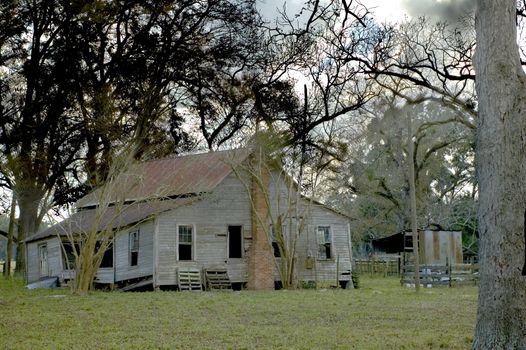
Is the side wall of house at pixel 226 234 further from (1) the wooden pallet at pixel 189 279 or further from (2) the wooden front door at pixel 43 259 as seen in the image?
(2) the wooden front door at pixel 43 259

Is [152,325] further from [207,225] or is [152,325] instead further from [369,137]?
[369,137]

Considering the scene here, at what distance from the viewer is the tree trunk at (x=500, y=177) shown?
24.7 ft

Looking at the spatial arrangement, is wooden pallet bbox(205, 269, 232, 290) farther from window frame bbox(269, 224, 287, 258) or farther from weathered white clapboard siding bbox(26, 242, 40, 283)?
weathered white clapboard siding bbox(26, 242, 40, 283)

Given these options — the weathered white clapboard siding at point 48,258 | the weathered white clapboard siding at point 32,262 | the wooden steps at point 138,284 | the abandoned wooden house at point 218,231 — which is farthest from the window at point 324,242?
the weathered white clapboard siding at point 32,262

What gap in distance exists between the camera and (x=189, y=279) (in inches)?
1183

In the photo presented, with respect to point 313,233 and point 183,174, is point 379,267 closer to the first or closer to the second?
point 313,233

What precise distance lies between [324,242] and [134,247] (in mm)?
8110

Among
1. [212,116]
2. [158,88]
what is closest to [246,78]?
[158,88]

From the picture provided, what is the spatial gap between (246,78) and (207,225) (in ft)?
21.5

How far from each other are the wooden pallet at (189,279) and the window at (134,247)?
2.27 m

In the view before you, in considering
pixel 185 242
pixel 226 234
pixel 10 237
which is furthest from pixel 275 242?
pixel 10 237

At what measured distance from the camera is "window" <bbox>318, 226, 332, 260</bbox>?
3372 centimetres

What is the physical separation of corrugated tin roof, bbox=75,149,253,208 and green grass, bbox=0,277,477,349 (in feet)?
33.2

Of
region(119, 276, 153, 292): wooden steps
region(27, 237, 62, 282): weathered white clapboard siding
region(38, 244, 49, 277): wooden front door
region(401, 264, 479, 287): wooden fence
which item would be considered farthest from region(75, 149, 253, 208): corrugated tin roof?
region(401, 264, 479, 287): wooden fence
